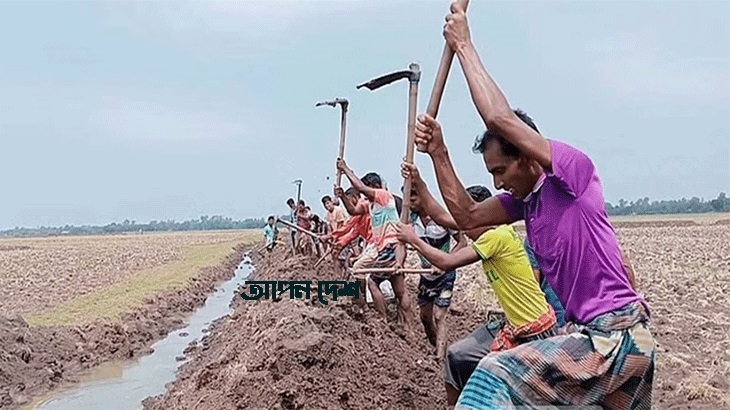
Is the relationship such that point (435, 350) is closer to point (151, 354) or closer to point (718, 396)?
point (718, 396)

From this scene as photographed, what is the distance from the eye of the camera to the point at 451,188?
3666 millimetres

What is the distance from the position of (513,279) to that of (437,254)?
0.56 m

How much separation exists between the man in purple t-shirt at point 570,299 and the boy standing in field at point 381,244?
5408 millimetres

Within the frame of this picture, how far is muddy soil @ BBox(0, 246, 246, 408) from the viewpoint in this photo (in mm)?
11471

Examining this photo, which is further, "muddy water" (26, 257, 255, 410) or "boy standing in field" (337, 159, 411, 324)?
"muddy water" (26, 257, 255, 410)

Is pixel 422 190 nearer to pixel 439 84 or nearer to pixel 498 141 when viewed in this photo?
pixel 439 84

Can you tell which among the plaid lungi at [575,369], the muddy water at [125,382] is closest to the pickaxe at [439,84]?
the plaid lungi at [575,369]

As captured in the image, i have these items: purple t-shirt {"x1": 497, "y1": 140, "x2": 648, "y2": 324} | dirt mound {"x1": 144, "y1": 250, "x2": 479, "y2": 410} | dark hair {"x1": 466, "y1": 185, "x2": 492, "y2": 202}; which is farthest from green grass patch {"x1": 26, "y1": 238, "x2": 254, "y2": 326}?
purple t-shirt {"x1": 497, "y1": 140, "x2": 648, "y2": 324}

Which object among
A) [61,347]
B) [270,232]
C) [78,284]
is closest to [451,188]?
[61,347]

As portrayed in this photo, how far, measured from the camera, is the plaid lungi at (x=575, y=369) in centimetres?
292

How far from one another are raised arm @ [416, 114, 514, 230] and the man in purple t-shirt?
457 millimetres

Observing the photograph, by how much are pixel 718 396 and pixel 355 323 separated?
10.9 feet

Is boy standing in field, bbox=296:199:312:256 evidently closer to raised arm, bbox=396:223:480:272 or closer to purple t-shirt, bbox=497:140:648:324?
raised arm, bbox=396:223:480:272

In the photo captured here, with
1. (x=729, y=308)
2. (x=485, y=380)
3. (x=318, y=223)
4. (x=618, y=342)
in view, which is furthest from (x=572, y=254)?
(x=318, y=223)
